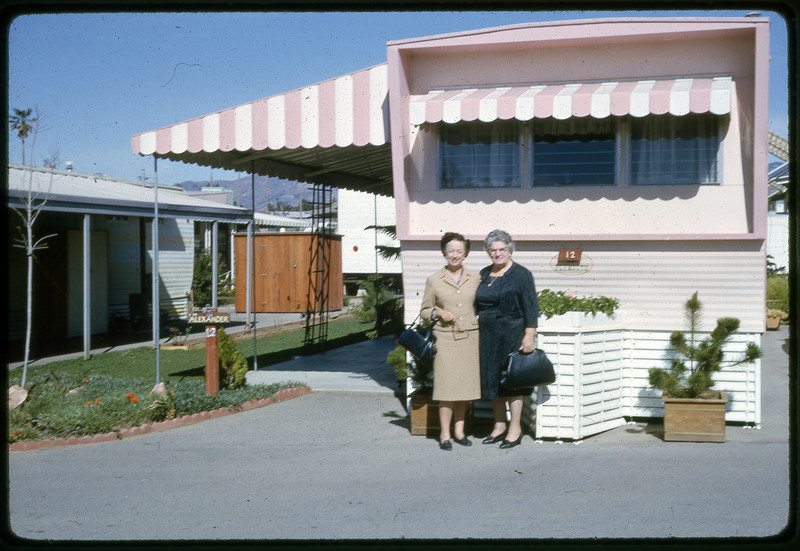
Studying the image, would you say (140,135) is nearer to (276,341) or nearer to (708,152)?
(708,152)

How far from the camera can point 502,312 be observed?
247 inches

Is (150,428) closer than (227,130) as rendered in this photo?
Yes

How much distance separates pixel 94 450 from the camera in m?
6.70

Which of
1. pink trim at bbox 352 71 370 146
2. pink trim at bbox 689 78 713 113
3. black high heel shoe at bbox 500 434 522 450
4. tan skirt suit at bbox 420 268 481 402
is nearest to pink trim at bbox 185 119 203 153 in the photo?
pink trim at bbox 352 71 370 146

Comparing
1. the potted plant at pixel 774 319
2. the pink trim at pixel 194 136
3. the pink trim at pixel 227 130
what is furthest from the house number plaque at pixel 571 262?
the potted plant at pixel 774 319

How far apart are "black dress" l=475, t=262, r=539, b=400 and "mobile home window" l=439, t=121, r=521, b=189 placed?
5.64 ft

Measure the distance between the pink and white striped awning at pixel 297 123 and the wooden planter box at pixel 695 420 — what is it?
3.94m

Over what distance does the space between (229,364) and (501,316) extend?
4089 millimetres

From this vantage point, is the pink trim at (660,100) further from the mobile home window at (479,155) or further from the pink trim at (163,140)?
the pink trim at (163,140)

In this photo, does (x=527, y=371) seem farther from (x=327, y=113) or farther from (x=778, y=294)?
(x=778, y=294)

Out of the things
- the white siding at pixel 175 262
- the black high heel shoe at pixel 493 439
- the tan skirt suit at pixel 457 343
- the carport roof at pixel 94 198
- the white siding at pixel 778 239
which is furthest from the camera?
the white siding at pixel 175 262

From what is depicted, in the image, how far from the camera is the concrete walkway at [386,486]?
447 centimetres

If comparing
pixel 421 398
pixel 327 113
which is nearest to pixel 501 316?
pixel 421 398

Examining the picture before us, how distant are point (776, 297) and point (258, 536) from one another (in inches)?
523
